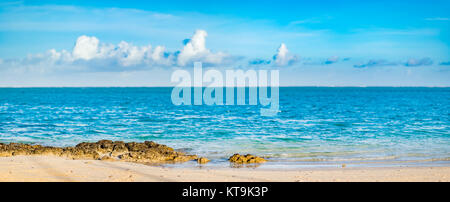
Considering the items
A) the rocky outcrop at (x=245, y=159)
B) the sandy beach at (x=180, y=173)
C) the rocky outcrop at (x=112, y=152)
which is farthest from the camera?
the rocky outcrop at (x=112, y=152)

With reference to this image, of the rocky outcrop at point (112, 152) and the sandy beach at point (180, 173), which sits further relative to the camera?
the rocky outcrop at point (112, 152)

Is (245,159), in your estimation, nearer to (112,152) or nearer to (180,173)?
(180,173)

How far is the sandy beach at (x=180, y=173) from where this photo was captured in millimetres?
13148

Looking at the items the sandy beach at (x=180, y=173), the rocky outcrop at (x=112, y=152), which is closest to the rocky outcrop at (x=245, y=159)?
the rocky outcrop at (x=112, y=152)

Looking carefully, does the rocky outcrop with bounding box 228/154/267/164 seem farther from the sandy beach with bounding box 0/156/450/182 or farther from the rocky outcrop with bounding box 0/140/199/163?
the sandy beach with bounding box 0/156/450/182

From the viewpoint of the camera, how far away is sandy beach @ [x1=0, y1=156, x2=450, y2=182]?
13.1 meters

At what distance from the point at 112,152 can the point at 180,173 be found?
6421 millimetres

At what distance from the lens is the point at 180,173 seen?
14414mm

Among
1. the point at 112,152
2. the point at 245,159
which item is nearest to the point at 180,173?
the point at 245,159

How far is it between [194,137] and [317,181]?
47.0ft

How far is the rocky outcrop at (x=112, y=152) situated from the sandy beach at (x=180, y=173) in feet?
5.56

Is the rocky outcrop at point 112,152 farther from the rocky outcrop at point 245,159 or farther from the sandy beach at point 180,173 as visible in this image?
the sandy beach at point 180,173
